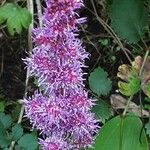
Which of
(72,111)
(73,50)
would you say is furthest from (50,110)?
(73,50)

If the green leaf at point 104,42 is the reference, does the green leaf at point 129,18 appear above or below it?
above

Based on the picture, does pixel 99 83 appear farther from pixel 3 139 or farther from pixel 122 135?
pixel 3 139

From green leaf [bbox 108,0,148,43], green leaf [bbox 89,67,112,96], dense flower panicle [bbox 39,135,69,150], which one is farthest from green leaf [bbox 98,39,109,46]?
dense flower panicle [bbox 39,135,69,150]

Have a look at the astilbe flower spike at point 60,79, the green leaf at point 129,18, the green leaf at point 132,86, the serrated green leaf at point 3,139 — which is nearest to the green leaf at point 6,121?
the serrated green leaf at point 3,139

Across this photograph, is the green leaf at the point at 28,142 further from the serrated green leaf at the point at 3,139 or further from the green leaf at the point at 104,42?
the green leaf at the point at 104,42

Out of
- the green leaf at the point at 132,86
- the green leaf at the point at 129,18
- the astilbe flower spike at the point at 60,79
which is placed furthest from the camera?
the green leaf at the point at 129,18

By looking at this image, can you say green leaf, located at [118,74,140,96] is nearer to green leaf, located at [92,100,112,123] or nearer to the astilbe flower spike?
green leaf, located at [92,100,112,123]

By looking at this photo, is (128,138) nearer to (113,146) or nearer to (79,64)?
(113,146)

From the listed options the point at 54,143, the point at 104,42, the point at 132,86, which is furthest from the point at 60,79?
the point at 104,42
